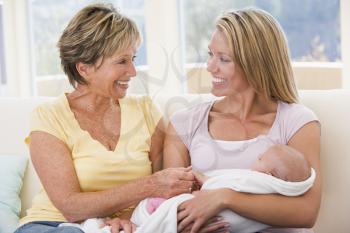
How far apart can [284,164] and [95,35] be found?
787 mm

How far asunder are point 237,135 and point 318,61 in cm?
94

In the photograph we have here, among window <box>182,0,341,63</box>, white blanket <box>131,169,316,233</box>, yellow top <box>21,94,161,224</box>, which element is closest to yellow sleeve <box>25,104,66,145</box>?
yellow top <box>21,94,161,224</box>

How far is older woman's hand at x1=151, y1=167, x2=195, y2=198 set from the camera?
200 cm

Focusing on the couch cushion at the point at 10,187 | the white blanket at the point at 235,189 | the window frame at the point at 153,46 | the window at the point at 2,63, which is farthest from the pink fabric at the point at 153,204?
the window at the point at 2,63

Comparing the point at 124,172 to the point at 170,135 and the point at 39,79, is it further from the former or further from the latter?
the point at 39,79

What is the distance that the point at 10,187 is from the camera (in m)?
2.40

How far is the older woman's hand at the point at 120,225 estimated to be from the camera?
1972 mm

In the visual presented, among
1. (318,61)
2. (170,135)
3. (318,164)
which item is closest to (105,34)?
(170,135)

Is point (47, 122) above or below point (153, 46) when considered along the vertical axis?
below

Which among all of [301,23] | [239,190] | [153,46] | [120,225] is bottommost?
[120,225]

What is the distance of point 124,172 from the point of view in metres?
2.16

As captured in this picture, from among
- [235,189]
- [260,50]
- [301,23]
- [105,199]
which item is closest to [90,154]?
[105,199]

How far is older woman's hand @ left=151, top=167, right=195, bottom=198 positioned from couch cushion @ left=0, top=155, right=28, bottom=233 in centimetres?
63

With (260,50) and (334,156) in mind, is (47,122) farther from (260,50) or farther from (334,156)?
(334,156)
